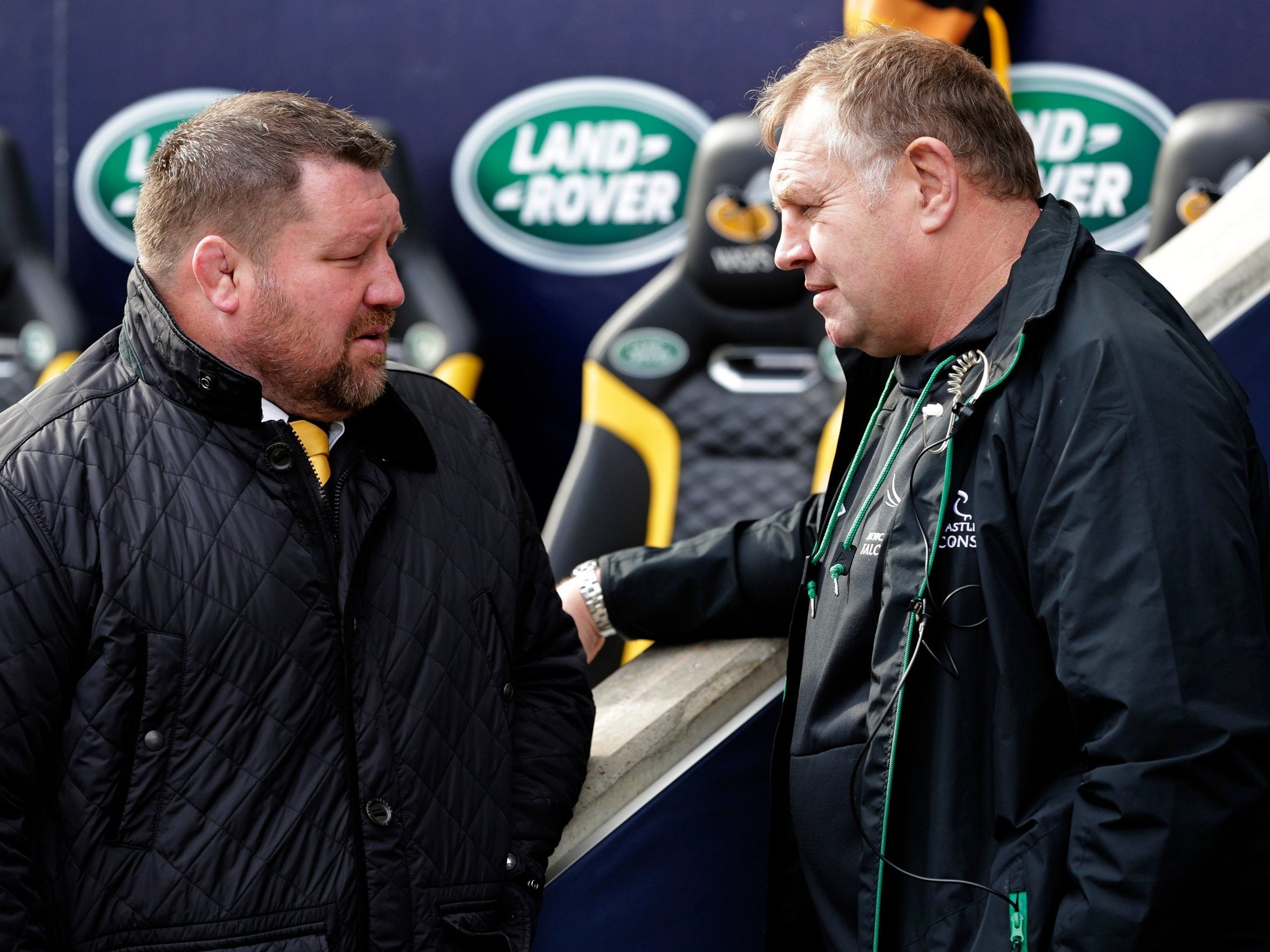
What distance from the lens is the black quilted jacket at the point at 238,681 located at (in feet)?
3.21

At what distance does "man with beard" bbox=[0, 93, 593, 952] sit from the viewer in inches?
38.7

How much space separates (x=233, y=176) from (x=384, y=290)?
0.15m

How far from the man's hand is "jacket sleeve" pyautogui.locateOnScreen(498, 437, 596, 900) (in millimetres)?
158

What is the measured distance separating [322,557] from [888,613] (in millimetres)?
425

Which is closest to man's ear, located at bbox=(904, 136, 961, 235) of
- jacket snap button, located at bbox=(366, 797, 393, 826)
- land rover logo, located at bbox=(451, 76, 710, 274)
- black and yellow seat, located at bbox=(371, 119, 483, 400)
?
jacket snap button, located at bbox=(366, 797, 393, 826)

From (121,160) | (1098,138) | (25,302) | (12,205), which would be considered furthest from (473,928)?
(121,160)

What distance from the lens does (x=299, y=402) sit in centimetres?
115

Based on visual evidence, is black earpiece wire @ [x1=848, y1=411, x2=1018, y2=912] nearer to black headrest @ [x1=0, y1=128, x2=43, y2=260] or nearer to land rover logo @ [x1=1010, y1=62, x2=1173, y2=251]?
land rover logo @ [x1=1010, y1=62, x2=1173, y2=251]

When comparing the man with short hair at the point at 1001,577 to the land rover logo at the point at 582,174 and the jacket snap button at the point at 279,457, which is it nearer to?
the jacket snap button at the point at 279,457

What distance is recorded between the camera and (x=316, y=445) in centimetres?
116

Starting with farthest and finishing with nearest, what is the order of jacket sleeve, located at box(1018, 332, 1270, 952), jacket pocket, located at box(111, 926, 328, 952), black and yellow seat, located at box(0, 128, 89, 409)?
1. black and yellow seat, located at box(0, 128, 89, 409)
2. jacket pocket, located at box(111, 926, 328, 952)
3. jacket sleeve, located at box(1018, 332, 1270, 952)

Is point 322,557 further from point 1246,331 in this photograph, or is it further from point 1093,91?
point 1093,91

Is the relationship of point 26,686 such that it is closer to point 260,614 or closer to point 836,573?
point 260,614

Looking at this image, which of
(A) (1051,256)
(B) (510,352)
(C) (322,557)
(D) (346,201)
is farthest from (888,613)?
(B) (510,352)
